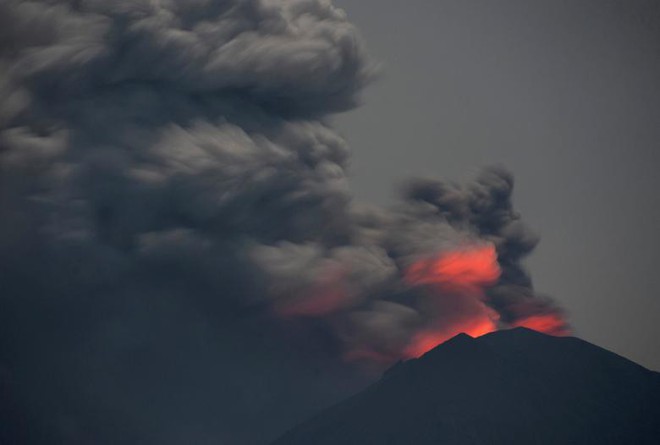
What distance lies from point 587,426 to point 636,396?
1809 cm

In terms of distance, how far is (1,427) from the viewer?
137125 mm

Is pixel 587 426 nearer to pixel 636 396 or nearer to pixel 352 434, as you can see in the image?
pixel 636 396

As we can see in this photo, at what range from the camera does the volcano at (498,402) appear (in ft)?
465

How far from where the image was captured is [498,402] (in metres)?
148

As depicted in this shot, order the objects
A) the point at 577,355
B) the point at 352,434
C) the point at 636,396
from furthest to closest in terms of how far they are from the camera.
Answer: the point at 577,355, the point at 636,396, the point at 352,434

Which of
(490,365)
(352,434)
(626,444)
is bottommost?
(626,444)

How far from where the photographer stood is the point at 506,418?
473 ft

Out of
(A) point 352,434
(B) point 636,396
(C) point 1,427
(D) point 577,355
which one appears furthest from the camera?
(D) point 577,355

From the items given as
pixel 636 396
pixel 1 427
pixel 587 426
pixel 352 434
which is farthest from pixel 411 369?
pixel 1 427

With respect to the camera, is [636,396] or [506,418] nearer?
[506,418]

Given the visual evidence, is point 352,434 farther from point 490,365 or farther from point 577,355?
point 577,355

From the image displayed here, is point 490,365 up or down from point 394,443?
up

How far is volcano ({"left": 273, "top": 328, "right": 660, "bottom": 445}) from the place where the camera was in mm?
141875

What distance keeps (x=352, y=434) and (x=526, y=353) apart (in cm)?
4502
